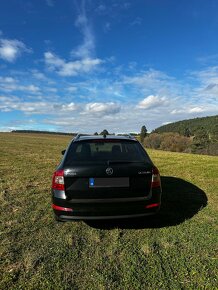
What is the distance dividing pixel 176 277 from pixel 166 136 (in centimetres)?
6418

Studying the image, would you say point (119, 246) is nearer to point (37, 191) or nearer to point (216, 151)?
point (37, 191)

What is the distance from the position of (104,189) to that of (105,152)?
35.3 inches

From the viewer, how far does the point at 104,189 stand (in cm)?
433

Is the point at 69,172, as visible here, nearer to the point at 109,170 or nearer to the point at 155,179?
the point at 109,170

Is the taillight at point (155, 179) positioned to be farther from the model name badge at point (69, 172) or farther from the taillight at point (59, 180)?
the taillight at point (59, 180)

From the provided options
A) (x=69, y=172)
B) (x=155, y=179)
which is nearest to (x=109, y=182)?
(x=69, y=172)

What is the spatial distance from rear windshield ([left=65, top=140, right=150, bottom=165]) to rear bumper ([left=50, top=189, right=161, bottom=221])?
0.67m

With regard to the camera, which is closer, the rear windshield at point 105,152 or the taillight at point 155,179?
the taillight at point 155,179

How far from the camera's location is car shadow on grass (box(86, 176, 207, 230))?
5.00 meters

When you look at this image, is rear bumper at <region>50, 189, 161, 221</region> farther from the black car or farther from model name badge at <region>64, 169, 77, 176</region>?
model name badge at <region>64, 169, 77, 176</region>

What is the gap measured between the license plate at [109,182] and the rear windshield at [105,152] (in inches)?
13.8

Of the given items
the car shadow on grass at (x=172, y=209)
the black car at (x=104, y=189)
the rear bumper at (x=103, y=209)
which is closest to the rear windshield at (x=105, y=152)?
the black car at (x=104, y=189)

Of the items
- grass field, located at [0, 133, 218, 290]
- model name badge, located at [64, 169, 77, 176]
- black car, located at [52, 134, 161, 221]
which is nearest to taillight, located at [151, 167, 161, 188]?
black car, located at [52, 134, 161, 221]

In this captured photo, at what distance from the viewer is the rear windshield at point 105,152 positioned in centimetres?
470
